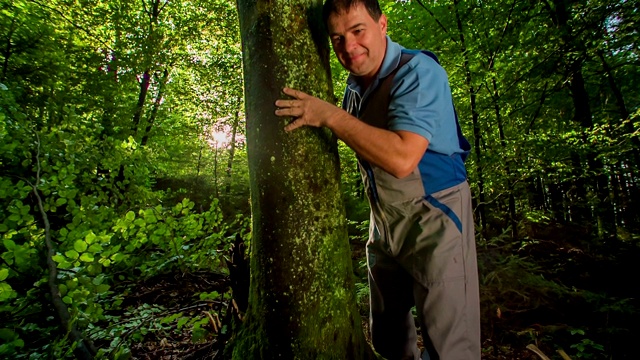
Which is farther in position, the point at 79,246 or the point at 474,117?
the point at 474,117

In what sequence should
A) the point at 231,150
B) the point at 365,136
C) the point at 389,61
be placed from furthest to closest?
1. the point at 231,150
2. the point at 389,61
3. the point at 365,136

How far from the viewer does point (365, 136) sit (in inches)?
60.1

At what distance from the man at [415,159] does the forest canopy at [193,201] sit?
1155 mm

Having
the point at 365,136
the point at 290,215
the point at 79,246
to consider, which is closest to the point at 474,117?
the point at 365,136

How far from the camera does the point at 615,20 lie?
15.2 ft

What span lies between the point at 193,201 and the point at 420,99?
355 centimetres

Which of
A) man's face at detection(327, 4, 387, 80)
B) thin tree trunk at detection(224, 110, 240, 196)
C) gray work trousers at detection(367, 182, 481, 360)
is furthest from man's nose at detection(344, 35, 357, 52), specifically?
thin tree trunk at detection(224, 110, 240, 196)

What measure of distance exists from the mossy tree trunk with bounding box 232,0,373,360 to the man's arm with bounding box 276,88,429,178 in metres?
0.09

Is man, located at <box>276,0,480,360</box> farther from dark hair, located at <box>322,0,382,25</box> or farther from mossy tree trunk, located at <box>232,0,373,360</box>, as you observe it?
mossy tree trunk, located at <box>232,0,373,360</box>

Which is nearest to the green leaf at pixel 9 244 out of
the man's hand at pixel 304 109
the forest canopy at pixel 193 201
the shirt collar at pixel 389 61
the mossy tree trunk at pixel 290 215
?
the forest canopy at pixel 193 201

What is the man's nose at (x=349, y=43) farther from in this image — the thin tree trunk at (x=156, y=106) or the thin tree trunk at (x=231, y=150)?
the thin tree trunk at (x=231, y=150)

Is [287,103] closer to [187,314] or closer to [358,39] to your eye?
[358,39]

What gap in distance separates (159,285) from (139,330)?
203 cm

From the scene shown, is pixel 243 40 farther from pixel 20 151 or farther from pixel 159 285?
pixel 159 285
